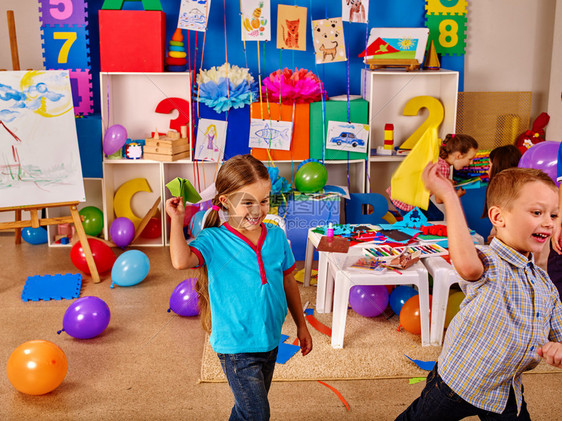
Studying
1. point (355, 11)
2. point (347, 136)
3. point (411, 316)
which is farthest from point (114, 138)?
point (411, 316)

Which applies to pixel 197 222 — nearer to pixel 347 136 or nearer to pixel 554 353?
pixel 347 136

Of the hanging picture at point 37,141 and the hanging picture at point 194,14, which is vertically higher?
the hanging picture at point 194,14

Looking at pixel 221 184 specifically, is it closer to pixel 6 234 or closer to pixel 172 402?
pixel 172 402

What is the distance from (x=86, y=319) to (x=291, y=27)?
2635 mm

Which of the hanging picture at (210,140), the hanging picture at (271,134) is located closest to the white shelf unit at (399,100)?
the hanging picture at (271,134)

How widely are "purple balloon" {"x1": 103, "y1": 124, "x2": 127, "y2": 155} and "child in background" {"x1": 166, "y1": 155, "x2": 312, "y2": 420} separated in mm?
2770

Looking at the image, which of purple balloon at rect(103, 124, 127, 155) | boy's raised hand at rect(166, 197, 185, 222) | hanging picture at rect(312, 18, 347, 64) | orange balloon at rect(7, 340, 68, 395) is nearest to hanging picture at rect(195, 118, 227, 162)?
purple balloon at rect(103, 124, 127, 155)

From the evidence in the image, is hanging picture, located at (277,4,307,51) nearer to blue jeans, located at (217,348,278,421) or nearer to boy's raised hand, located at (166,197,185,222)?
boy's raised hand, located at (166,197,185,222)

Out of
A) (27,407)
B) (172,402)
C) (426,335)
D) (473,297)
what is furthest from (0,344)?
(473,297)

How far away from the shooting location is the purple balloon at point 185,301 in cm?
306

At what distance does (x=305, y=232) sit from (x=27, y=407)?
218 centimetres

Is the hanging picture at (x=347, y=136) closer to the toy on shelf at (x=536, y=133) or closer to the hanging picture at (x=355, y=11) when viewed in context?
the hanging picture at (x=355, y=11)

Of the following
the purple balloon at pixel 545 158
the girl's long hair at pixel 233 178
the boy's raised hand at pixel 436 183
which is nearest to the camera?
the boy's raised hand at pixel 436 183

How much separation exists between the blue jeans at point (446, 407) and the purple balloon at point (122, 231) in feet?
10.4
